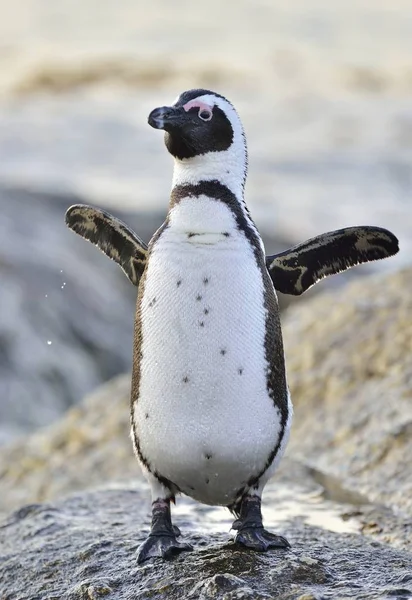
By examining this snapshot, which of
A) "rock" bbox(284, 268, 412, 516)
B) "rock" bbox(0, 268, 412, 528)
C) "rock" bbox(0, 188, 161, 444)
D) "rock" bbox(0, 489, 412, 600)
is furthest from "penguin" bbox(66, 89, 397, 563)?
"rock" bbox(0, 188, 161, 444)

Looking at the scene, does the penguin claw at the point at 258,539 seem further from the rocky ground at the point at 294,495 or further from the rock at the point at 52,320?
the rock at the point at 52,320

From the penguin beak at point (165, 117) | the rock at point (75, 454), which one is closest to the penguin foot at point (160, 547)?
the penguin beak at point (165, 117)

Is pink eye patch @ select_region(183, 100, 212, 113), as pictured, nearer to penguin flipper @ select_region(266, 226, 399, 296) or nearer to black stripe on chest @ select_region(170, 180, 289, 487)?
black stripe on chest @ select_region(170, 180, 289, 487)

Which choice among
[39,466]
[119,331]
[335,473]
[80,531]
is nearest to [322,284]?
[119,331]

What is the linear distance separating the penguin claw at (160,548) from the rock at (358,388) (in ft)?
3.27

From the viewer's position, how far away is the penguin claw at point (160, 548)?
9.93ft

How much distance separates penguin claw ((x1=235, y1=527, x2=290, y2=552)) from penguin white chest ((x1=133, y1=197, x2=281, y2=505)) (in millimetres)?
139

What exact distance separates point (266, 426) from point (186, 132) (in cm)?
86

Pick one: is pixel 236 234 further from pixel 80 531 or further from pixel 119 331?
pixel 119 331

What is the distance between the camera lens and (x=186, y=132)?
3.04 meters

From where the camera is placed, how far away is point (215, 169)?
3.08 metres

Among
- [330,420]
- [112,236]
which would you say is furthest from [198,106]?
[330,420]

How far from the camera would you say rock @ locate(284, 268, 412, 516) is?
4.15 metres

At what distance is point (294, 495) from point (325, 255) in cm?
122
